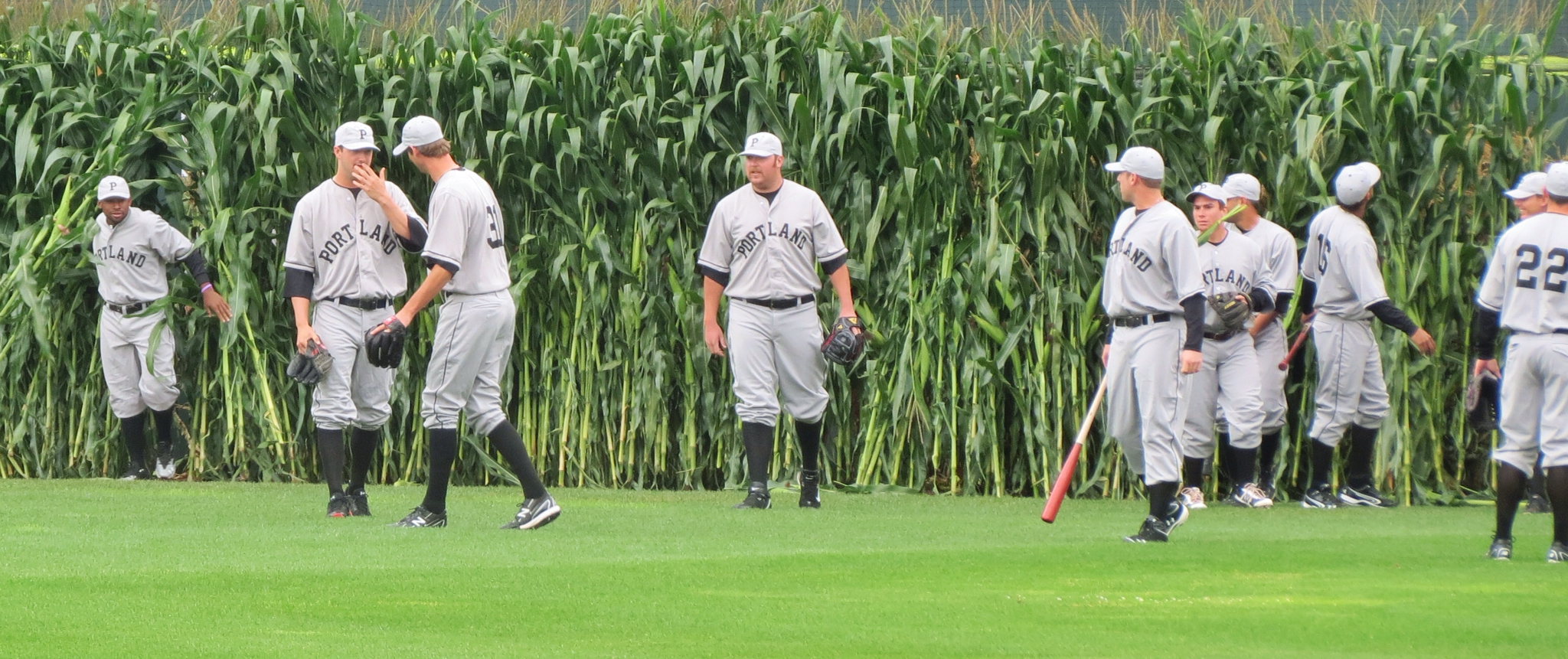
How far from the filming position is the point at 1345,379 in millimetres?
10664

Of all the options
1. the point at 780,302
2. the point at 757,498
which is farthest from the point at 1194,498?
the point at 780,302

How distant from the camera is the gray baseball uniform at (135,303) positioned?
39.0 ft

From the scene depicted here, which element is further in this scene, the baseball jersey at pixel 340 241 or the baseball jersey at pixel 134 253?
the baseball jersey at pixel 134 253

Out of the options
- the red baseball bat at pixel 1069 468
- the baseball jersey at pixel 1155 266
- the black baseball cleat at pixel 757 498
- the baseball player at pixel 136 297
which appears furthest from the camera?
the baseball player at pixel 136 297

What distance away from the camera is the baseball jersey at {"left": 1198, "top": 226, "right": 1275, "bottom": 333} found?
35.1ft

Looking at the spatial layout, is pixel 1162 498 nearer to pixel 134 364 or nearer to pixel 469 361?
pixel 469 361

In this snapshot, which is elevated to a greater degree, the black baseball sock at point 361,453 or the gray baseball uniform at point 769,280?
the gray baseball uniform at point 769,280

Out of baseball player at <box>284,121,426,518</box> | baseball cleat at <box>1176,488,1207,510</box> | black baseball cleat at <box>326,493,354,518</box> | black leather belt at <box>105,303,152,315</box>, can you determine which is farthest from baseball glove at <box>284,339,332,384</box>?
baseball cleat at <box>1176,488,1207,510</box>

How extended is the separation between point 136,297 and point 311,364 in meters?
3.17

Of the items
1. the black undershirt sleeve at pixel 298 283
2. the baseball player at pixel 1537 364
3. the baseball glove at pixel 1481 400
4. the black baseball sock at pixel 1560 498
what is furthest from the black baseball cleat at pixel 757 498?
the black baseball sock at pixel 1560 498

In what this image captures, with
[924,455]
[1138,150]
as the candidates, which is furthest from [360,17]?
[1138,150]

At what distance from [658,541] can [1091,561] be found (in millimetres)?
1986

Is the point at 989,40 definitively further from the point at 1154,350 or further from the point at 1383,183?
the point at 1154,350

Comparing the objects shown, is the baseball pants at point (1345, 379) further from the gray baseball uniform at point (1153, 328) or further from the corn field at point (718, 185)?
the gray baseball uniform at point (1153, 328)
